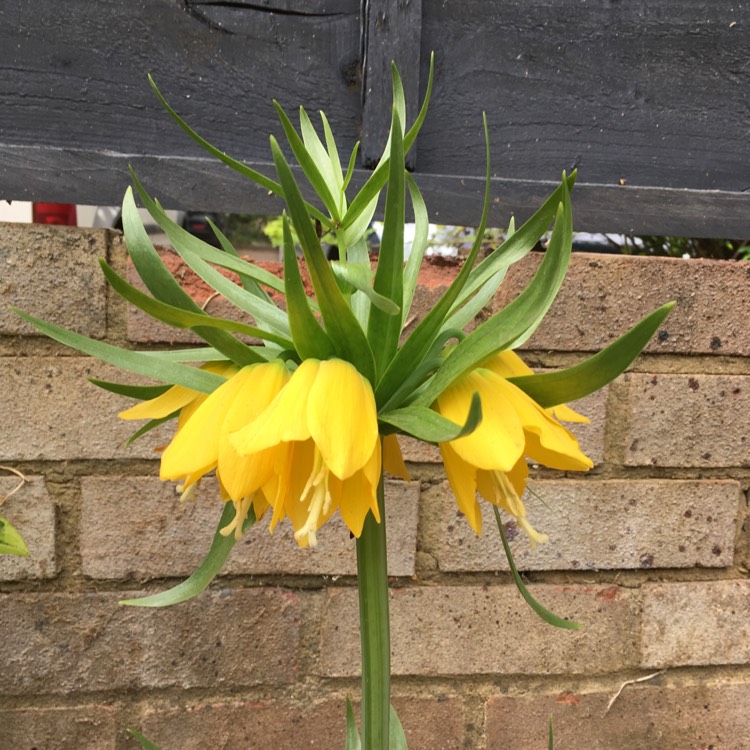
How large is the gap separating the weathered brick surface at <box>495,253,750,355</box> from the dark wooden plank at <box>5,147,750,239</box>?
64mm

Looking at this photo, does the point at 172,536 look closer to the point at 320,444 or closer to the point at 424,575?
the point at 424,575

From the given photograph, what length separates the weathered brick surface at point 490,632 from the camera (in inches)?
36.0

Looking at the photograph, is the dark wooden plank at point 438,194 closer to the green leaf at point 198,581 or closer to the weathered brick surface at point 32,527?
the weathered brick surface at point 32,527

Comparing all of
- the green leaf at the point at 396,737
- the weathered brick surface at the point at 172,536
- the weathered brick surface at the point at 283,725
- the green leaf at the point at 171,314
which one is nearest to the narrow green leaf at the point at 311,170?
the green leaf at the point at 171,314

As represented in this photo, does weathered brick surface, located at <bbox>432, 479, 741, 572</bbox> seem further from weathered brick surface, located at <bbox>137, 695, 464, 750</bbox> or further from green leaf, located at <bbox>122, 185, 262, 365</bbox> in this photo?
green leaf, located at <bbox>122, 185, 262, 365</bbox>

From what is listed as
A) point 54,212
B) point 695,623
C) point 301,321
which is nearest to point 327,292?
point 301,321

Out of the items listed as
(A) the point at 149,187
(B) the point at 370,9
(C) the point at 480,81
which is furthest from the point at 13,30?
(C) the point at 480,81

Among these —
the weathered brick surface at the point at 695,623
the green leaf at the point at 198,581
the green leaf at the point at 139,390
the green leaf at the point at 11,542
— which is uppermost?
the green leaf at the point at 139,390

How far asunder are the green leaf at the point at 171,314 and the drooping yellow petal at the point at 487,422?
0.34 feet

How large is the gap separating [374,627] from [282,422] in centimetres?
14

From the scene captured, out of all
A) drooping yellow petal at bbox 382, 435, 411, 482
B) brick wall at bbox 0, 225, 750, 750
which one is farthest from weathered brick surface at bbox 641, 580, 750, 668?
drooping yellow petal at bbox 382, 435, 411, 482

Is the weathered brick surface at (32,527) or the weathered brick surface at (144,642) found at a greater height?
the weathered brick surface at (32,527)

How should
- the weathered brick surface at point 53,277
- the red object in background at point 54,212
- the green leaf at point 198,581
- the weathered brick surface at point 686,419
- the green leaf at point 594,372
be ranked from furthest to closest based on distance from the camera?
1. the red object in background at point 54,212
2. the weathered brick surface at point 686,419
3. the weathered brick surface at point 53,277
4. the green leaf at point 198,581
5. the green leaf at point 594,372

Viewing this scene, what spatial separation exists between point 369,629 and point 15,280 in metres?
0.64
